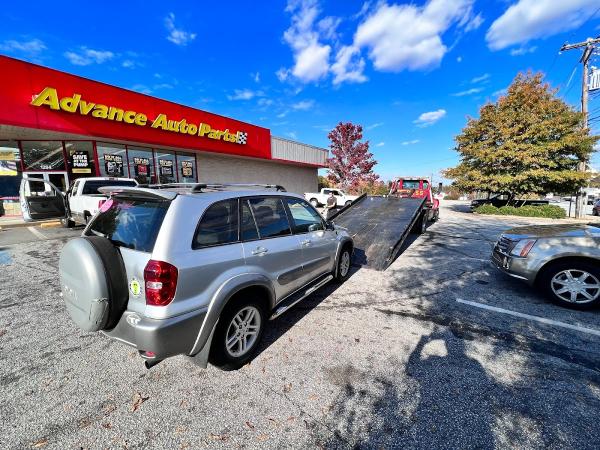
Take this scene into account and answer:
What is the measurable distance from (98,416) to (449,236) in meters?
10.4

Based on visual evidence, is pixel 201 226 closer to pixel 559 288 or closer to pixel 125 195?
pixel 125 195

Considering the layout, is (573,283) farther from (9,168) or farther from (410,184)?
(9,168)

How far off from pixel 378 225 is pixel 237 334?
5625mm

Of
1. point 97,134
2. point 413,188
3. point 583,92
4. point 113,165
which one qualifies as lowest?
point 413,188

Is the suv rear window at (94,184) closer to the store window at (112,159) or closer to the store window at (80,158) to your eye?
the store window at (112,159)

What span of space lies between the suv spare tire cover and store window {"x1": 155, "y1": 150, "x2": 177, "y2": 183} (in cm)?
1378

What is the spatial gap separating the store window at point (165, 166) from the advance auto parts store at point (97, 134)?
2.1 inches

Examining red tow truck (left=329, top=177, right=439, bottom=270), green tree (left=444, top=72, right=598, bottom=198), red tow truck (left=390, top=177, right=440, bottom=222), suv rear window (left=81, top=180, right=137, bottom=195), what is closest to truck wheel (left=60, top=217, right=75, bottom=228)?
suv rear window (left=81, top=180, right=137, bottom=195)

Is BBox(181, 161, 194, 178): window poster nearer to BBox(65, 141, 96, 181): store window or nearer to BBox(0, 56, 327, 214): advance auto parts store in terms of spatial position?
BBox(0, 56, 327, 214): advance auto parts store

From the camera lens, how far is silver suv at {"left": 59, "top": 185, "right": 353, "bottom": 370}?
2150 millimetres

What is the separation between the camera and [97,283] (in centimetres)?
220

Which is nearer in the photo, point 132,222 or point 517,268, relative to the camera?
point 132,222

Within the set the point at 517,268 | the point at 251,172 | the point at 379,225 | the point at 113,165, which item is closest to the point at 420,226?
the point at 379,225

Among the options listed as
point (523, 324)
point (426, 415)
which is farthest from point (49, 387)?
point (523, 324)
